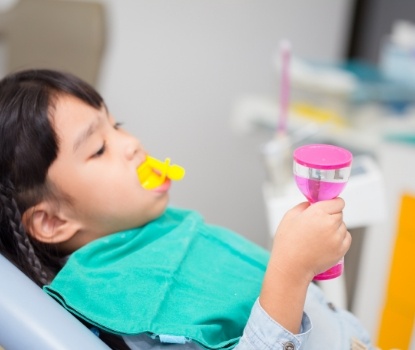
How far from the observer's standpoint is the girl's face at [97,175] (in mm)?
832

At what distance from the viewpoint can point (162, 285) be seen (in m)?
0.79

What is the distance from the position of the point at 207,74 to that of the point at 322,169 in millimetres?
1566

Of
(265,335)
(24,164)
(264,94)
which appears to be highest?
(24,164)

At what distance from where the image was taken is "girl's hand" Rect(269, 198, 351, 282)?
0.67 m

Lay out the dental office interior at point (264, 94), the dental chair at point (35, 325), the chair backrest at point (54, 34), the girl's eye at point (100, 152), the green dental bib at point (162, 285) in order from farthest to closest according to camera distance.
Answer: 1. the chair backrest at point (54, 34)
2. the dental office interior at point (264, 94)
3. the girl's eye at point (100, 152)
4. the green dental bib at point (162, 285)
5. the dental chair at point (35, 325)

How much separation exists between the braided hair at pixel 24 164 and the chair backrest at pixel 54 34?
0.73 metres

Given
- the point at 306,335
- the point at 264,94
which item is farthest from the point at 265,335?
the point at 264,94

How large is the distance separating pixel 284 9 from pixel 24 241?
1.71 meters

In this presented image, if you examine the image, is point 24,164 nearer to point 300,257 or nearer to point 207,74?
point 300,257

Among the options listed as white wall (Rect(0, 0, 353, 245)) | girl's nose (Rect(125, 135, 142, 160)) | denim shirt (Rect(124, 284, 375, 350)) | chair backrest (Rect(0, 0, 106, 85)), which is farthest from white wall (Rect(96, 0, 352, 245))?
denim shirt (Rect(124, 284, 375, 350))

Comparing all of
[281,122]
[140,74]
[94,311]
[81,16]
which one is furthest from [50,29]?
[94,311]

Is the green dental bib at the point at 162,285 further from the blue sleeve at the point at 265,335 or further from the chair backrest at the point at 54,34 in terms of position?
the chair backrest at the point at 54,34

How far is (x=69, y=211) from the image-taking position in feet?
2.81

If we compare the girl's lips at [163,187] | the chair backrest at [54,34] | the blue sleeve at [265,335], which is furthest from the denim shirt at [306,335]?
the chair backrest at [54,34]
